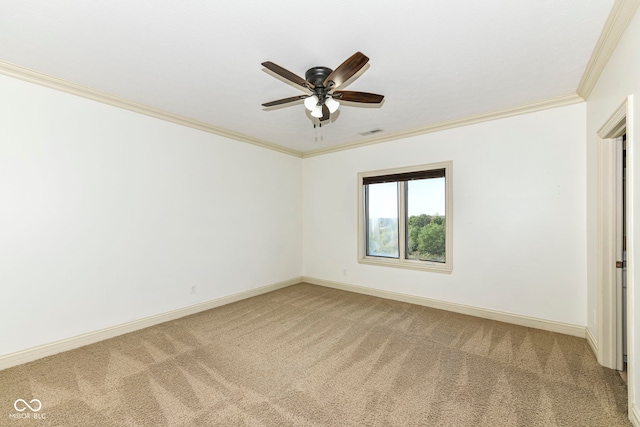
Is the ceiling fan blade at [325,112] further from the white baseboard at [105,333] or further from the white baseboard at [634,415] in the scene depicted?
the white baseboard at [105,333]

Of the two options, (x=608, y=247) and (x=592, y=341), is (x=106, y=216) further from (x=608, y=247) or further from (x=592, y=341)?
(x=592, y=341)

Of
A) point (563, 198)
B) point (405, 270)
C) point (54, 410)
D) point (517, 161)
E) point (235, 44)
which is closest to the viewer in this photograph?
point (54, 410)

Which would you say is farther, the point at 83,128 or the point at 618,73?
the point at 83,128

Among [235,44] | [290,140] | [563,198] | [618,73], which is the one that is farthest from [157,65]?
[563,198]

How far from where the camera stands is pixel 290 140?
16.0 ft

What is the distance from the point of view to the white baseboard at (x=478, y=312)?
3.17 m

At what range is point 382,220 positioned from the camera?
4871 millimetres

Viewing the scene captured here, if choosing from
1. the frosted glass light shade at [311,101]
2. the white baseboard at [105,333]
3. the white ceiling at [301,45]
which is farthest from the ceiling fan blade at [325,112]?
the white baseboard at [105,333]

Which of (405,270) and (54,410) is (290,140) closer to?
(405,270)

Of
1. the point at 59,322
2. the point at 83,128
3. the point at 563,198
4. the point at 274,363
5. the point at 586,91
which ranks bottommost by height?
the point at 274,363

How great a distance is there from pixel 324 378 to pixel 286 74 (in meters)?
2.53

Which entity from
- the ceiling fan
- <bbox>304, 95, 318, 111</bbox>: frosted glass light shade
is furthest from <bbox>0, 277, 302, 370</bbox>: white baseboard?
<bbox>304, 95, 318, 111</bbox>: frosted glass light shade

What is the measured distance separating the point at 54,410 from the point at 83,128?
265 centimetres

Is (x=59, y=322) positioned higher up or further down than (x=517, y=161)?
further down
